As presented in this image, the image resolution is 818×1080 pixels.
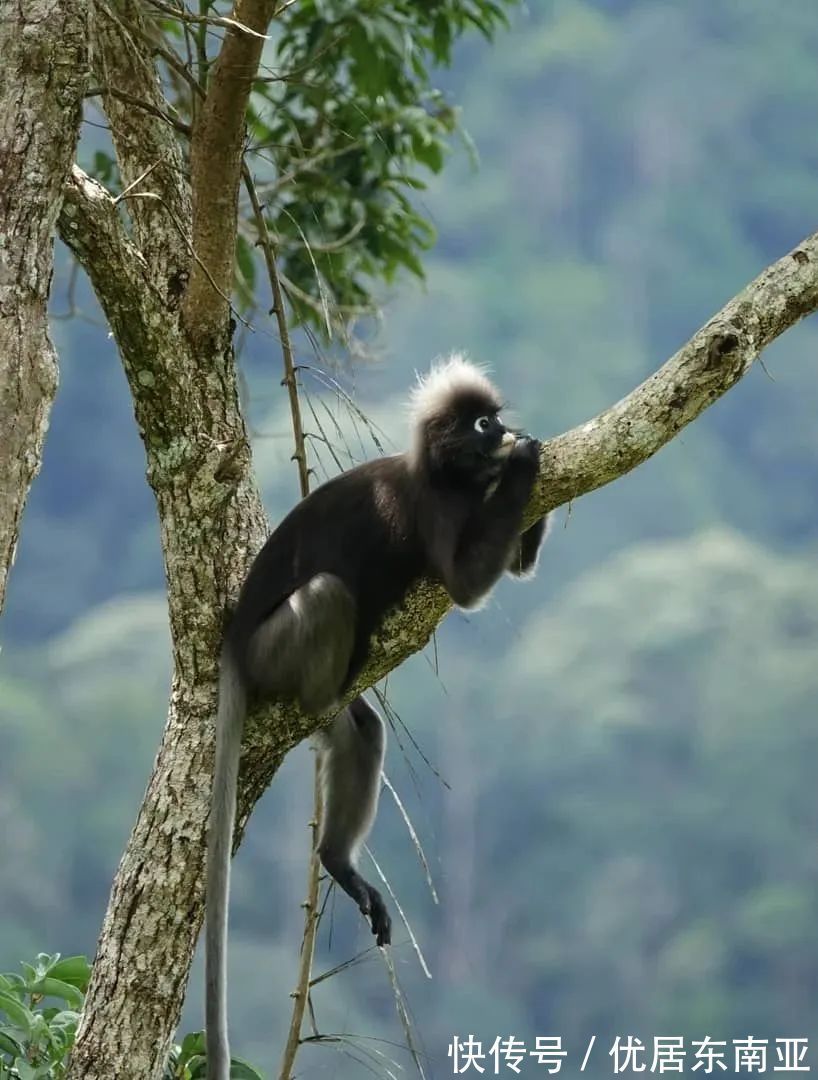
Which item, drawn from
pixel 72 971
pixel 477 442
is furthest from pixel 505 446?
pixel 72 971

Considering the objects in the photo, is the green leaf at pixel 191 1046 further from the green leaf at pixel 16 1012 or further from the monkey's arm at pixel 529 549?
the monkey's arm at pixel 529 549

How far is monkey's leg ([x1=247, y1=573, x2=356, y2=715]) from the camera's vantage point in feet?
11.5

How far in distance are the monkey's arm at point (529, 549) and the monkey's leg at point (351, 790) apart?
1.84 ft

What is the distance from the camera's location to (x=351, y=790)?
412 cm

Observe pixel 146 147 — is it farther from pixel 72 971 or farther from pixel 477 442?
pixel 72 971

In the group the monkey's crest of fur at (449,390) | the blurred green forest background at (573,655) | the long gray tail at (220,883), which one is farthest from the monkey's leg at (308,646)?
the blurred green forest background at (573,655)

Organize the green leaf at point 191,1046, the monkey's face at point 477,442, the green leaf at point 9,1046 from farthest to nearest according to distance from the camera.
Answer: the monkey's face at point 477,442 < the green leaf at point 191,1046 < the green leaf at point 9,1046

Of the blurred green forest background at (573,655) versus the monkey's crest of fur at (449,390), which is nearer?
the monkey's crest of fur at (449,390)

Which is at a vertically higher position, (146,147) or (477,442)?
(146,147)

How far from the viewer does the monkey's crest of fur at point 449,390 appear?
3.96m

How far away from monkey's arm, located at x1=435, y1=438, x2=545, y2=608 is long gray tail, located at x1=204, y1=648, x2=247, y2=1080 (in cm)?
59

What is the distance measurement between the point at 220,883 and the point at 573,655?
13.5 m

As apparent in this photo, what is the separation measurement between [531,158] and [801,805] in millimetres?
9540

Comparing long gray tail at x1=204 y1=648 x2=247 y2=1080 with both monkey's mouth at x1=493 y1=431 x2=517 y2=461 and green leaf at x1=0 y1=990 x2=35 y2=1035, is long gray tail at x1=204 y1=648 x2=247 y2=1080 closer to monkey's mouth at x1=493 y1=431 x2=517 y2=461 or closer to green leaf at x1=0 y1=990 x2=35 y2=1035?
green leaf at x1=0 y1=990 x2=35 y2=1035
